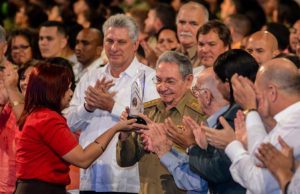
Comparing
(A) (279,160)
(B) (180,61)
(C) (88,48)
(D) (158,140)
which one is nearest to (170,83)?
(B) (180,61)

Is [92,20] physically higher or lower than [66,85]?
higher

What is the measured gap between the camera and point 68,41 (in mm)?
12422

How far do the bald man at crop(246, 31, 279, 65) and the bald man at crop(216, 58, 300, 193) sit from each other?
303 centimetres

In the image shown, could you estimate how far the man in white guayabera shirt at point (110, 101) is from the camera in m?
8.31

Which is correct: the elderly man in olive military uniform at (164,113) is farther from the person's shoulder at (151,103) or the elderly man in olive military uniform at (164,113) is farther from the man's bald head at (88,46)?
the man's bald head at (88,46)

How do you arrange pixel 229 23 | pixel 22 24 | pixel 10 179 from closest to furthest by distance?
pixel 10 179 → pixel 229 23 → pixel 22 24

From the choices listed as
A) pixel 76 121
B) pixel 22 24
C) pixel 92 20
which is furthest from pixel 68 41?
pixel 76 121

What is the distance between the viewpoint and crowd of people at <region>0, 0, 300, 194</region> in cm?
629

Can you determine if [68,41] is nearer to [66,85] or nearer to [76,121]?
[76,121]

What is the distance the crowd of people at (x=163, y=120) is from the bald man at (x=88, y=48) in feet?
5.64

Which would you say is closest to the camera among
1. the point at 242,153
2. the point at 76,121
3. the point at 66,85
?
the point at 242,153

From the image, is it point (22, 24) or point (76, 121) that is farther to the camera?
point (22, 24)

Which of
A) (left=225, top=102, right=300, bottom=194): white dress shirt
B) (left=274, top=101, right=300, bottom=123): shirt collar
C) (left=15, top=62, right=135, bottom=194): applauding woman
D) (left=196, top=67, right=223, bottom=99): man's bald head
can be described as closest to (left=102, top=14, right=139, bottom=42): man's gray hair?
(left=15, top=62, right=135, bottom=194): applauding woman

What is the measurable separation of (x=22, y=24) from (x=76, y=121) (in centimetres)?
688
